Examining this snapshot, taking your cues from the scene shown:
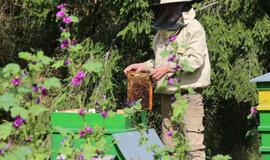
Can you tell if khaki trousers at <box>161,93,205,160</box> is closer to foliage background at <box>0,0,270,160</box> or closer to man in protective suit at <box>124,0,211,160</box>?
man in protective suit at <box>124,0,211,160</box>

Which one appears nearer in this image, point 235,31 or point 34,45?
point 235,31

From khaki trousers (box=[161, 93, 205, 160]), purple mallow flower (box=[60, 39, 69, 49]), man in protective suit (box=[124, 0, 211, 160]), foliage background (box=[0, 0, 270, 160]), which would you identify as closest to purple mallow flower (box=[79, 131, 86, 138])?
purple mallow flower (box=[60, 39, 69, 49])

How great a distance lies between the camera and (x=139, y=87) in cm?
407

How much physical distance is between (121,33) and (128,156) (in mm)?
2687

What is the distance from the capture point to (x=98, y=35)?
6.60 meters

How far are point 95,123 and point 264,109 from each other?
1.00 metres

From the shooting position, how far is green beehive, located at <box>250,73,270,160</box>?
12.0 feet

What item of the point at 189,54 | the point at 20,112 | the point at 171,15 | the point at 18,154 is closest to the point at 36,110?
the point at 20,112

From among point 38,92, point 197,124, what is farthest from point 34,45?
point 38,92

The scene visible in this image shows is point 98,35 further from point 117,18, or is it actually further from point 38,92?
point 38,92

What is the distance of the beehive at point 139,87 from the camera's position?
398 cm

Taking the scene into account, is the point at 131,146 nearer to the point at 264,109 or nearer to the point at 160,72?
the point at 160,72

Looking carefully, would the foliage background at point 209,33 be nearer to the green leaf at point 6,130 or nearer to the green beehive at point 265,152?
the green beehive at point 265,152

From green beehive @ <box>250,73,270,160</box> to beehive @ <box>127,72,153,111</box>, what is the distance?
2.19 ft
